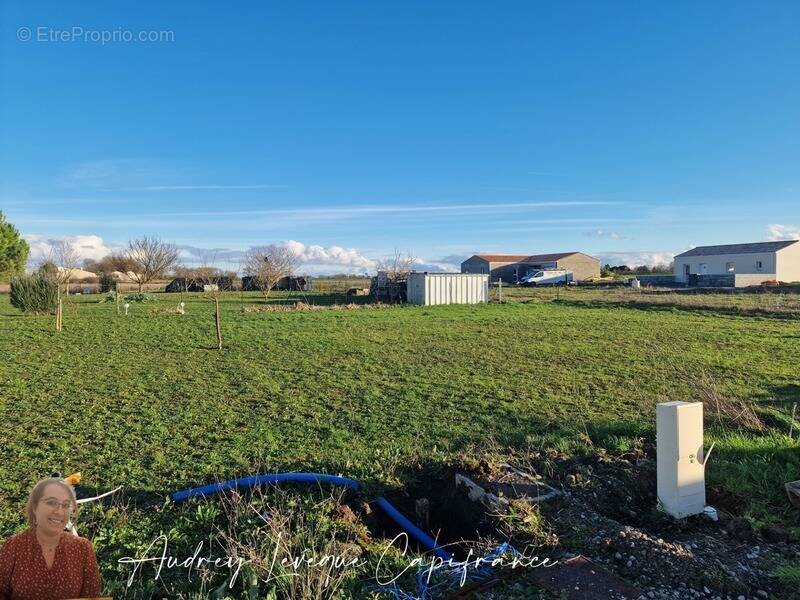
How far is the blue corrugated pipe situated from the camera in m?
3.35

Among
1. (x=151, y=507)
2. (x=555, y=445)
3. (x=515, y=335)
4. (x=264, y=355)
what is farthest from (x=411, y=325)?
(x=151, y=507)

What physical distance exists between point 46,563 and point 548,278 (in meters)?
53.6

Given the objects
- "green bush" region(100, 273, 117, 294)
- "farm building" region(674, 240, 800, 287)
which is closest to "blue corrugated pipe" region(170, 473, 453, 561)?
"farm building" region(674, 240, 800, 287)

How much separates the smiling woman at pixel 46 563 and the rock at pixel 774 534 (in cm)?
355

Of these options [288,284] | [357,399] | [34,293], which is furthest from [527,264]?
[357,399]

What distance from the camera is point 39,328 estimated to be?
53.0ft

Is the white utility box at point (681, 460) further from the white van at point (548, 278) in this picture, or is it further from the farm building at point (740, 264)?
the white van at point (548, 278)

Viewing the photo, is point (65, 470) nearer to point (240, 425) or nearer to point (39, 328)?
point (240, 425)

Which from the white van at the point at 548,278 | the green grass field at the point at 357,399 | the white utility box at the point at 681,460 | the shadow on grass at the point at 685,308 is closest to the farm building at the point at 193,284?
the white van at the point at 548,278

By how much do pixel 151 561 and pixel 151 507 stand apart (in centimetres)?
89

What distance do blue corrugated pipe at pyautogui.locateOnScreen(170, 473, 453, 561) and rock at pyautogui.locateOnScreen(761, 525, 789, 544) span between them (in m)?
1.90

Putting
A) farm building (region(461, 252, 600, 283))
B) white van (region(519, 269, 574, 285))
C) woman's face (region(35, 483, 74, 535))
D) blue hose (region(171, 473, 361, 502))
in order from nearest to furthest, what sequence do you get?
1. woman's face (region(35, 483, 74, 535))
2. blue hose (region(171, 473, 361, 502))
3. white van (region(519, 269, 574, 285))
4. farm building (region(461, 252, 600, 283))
